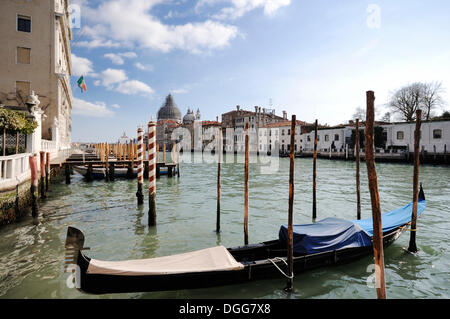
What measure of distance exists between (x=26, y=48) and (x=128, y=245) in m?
17.7

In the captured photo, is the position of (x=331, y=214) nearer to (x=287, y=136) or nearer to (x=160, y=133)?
(x=287, y=136)

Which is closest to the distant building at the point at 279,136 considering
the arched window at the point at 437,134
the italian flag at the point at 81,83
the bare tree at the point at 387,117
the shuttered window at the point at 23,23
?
the bare tree at the point at 387,117

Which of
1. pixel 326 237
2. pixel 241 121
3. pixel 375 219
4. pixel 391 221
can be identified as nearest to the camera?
pixel 375 219

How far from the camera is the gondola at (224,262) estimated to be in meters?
2.88

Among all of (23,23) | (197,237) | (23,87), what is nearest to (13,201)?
(197,237)

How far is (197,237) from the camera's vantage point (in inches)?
Answer: 232

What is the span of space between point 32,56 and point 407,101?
38589 mm

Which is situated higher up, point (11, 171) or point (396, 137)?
point (396, 137)

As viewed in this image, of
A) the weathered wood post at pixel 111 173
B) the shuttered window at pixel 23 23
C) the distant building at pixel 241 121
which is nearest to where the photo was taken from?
the weathered wood post at pixel 111 173

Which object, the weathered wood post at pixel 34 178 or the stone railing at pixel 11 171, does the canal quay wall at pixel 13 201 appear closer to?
the stone railing at pixel 11 171

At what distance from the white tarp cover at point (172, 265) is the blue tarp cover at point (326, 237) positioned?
1133 mm

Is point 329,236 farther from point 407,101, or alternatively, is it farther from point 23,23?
point 407,101

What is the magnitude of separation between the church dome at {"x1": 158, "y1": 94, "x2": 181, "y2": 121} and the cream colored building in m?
72.2
